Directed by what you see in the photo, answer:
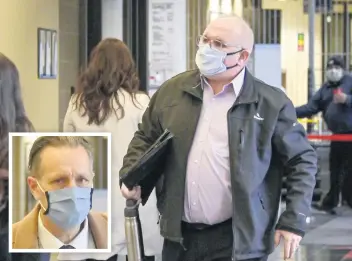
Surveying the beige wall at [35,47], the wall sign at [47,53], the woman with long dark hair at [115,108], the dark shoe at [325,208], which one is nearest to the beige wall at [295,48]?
the dark shoe at [325,208]

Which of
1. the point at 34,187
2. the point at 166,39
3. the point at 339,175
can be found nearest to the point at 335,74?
the point at 339,175

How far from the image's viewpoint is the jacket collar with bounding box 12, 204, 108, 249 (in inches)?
168

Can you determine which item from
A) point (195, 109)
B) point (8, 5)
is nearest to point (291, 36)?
point (8, 5)

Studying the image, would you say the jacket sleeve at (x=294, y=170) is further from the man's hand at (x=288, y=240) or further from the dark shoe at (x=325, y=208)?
the dark shoe at (x=325, y=208)

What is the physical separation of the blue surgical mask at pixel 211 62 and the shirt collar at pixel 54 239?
3.01ft

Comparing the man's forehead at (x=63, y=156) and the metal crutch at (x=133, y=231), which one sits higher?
the man's forehead at (x=63, y=156)

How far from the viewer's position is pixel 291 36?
27.4ft

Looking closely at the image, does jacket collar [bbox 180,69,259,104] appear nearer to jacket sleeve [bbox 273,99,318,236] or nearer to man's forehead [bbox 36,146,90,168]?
jacket sleeve [bbox 273,99,318,236]

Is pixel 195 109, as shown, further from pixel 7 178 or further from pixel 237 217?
pixel 7 178

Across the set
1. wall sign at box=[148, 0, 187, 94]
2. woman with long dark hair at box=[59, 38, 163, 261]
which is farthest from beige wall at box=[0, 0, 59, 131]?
woman with long dark hair at box=[59, 38, 163, 261]

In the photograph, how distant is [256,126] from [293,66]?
446 centimetres

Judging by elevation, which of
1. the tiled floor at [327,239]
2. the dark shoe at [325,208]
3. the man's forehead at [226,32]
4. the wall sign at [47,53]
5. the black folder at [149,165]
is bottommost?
the tiled floor at [327,239]

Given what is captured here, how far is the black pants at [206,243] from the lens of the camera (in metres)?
4.02

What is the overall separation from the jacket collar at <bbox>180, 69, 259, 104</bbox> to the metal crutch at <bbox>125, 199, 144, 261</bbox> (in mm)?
552
